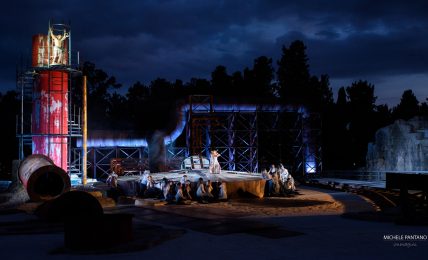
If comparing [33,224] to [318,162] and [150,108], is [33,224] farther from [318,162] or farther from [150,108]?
[150,108]

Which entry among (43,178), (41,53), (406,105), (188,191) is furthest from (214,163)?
(406,105)

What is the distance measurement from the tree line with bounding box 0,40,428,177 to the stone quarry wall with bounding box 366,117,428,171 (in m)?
7.47

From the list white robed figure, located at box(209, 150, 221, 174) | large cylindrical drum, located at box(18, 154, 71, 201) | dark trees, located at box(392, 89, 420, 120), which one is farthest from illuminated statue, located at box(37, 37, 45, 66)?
dark trees, located at box(392, 89, 420, 120)

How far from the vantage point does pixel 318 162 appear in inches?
1668

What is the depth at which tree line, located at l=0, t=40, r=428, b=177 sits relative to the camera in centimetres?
4919

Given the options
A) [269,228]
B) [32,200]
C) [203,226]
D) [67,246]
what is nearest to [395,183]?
[269,228]

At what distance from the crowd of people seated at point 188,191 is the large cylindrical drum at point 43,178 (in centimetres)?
422

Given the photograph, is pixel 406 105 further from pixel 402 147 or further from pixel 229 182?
pixel 229 182

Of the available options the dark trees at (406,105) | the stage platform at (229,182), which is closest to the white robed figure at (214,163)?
the stage platform at (229,182)

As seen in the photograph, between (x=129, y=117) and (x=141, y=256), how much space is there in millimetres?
47205

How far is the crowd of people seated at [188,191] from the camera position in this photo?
21.8 metres

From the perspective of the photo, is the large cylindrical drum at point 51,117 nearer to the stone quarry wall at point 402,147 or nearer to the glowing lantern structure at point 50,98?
the glowing lantern structure at point 50,98

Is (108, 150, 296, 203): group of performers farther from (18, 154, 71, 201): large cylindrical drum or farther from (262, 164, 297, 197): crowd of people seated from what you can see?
(18, 154, 71, 201): large cylindrical drum

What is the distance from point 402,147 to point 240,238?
26.9 m
